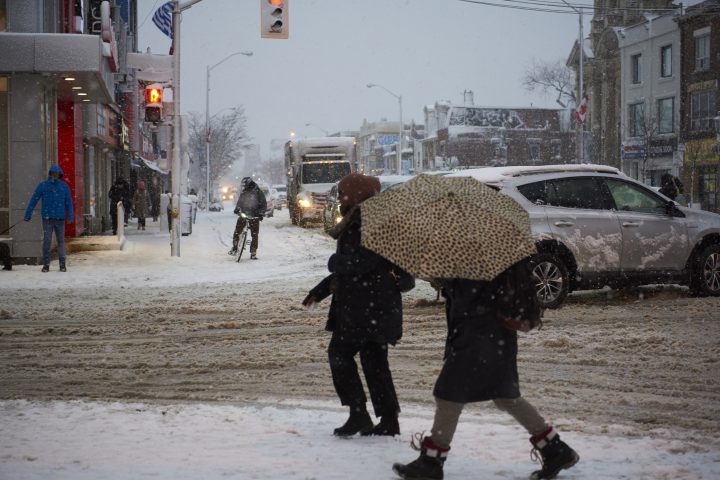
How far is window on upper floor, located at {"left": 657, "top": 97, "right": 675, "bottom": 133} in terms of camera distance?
52.6 m

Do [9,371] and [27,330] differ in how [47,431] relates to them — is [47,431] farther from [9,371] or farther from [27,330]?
[27,330]

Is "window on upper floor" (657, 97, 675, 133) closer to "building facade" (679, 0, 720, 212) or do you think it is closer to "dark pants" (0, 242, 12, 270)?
"building facade" (679, 0, 720, 212)

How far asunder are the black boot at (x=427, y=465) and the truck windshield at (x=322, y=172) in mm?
31086

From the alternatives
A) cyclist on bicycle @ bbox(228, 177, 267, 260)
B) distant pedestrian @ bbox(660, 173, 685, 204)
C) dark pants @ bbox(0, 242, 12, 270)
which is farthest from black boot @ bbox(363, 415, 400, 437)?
distant pedestrian @ bbox(660, 173, 685, 204)

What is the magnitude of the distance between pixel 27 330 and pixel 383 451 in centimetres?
639

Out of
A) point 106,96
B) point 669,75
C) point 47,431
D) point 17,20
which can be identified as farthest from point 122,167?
point 47,431

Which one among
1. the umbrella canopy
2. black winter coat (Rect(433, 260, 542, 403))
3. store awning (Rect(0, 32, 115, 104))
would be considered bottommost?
black winter coat (Rect(433, 260, 542, 403))

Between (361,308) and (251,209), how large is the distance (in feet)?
48.3

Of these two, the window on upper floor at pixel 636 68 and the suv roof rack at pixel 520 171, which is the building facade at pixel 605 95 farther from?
the suv roof rack at pixel 520 171

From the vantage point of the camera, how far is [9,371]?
824cm

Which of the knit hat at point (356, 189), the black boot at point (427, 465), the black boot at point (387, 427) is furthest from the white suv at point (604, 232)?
the black boot at point (427, 465)

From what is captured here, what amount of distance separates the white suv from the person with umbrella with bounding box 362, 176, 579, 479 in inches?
256

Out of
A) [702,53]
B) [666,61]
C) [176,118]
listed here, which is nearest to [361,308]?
[176,118]

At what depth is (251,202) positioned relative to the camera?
790 inches
